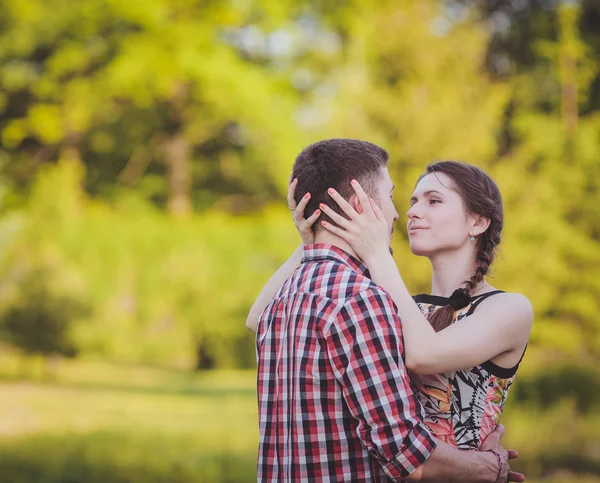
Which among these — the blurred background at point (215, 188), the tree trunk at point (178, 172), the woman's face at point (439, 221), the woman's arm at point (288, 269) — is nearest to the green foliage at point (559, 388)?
the blurred background at point (215, 188)

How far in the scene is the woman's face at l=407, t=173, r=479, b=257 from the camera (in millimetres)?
2445

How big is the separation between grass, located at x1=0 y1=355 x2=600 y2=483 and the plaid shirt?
5.98m

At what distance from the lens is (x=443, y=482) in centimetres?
200

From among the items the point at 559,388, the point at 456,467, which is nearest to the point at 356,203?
the point at 456,467

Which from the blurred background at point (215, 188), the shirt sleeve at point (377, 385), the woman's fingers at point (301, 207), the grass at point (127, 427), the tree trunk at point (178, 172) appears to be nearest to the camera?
the shirt sleeve at point (377, 385)

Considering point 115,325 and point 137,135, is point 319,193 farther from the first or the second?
point 137,135

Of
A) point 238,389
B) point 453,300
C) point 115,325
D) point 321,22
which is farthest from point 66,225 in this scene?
point 453,300

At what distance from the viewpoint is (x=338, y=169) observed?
2.11 metres

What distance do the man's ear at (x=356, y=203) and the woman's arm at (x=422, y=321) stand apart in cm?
2

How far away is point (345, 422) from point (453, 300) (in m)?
0.58

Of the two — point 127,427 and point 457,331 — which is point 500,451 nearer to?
point 457,331

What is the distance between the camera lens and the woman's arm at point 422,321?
204cm

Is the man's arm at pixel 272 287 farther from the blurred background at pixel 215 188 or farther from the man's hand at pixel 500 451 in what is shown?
the blurred background at pixel 215 188

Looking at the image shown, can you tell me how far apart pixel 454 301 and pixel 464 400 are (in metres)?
0.28
